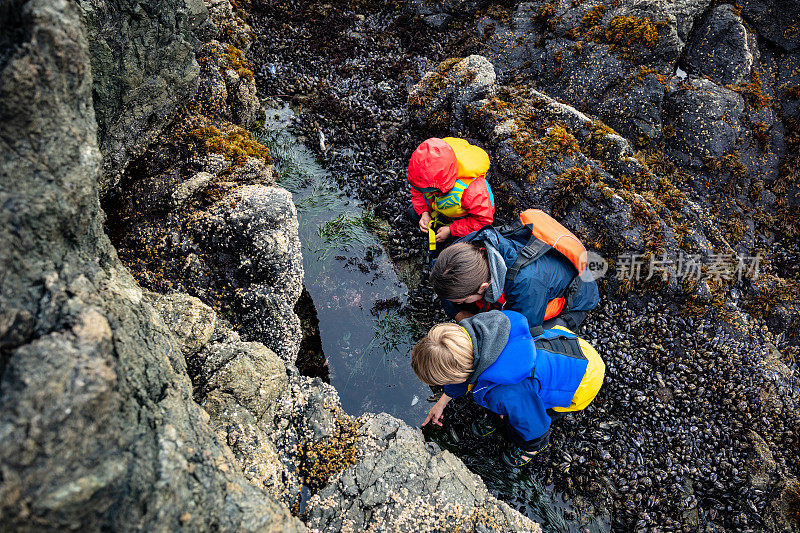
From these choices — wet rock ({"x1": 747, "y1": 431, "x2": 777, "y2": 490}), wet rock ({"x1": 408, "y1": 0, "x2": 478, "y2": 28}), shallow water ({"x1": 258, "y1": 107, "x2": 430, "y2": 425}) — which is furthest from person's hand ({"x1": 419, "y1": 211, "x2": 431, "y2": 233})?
wet rock ({"x1": 408, "y1": 0, "x2": 478, "y2": 28})

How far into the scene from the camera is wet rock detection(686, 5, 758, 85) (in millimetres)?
8188

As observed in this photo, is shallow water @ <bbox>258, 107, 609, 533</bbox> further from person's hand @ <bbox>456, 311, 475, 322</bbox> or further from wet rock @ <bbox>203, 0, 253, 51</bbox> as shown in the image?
wet rock @ <bbox>203, 0, 253, 51</bbox>

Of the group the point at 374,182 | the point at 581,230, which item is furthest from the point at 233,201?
the point at 581,230

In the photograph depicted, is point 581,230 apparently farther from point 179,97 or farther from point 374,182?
point 179,97

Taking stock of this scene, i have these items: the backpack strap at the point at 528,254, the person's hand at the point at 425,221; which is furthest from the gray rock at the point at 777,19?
the person's hand at the point at 425,221

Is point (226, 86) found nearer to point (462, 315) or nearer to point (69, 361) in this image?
point (462, 315)

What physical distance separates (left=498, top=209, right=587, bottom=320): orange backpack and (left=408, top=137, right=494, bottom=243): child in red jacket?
2.60 feet

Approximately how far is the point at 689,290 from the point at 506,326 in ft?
12.7

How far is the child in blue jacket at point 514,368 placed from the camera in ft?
14.1

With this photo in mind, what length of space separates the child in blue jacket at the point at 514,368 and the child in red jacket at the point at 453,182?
2.13 metres

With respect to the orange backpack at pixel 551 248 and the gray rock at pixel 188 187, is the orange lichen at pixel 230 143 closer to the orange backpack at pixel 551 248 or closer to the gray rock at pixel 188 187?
the gray rock at pixel 188 187

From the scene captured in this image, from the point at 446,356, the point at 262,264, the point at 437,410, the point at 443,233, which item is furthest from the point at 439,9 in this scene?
the point at 437,410

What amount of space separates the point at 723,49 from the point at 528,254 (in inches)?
274

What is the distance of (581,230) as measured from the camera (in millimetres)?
6789
